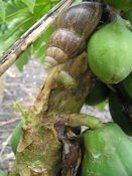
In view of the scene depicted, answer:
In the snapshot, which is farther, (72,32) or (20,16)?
(20,16)

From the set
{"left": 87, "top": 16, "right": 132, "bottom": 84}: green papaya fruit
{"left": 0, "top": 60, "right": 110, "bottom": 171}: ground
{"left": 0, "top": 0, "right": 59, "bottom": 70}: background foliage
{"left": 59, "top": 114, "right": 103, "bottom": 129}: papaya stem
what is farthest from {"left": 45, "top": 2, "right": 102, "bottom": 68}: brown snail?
{"left": 0, "top": 60, "right": 110, "bottom": 171}: ground

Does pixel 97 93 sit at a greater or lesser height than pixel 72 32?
lesser

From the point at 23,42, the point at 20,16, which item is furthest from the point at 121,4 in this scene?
the point at 20,16

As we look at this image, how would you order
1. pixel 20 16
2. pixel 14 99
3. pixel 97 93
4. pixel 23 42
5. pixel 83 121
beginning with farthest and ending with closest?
1. pixel 14 99
2. pixel 20 16
3. pixel 97 93
4. pixel 83 121
5. pixel 23 42

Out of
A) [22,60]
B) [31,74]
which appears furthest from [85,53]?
[31,74]

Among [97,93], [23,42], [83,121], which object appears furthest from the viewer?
[97,93]

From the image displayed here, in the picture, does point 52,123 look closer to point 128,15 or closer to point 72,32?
point 72,32

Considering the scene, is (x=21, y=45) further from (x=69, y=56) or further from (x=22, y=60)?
(x=22, y=60)

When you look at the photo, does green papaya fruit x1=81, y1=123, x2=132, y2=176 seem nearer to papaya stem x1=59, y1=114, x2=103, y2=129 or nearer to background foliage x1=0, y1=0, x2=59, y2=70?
papaya stem x1=59, y1=114, x2=103, y2=129
